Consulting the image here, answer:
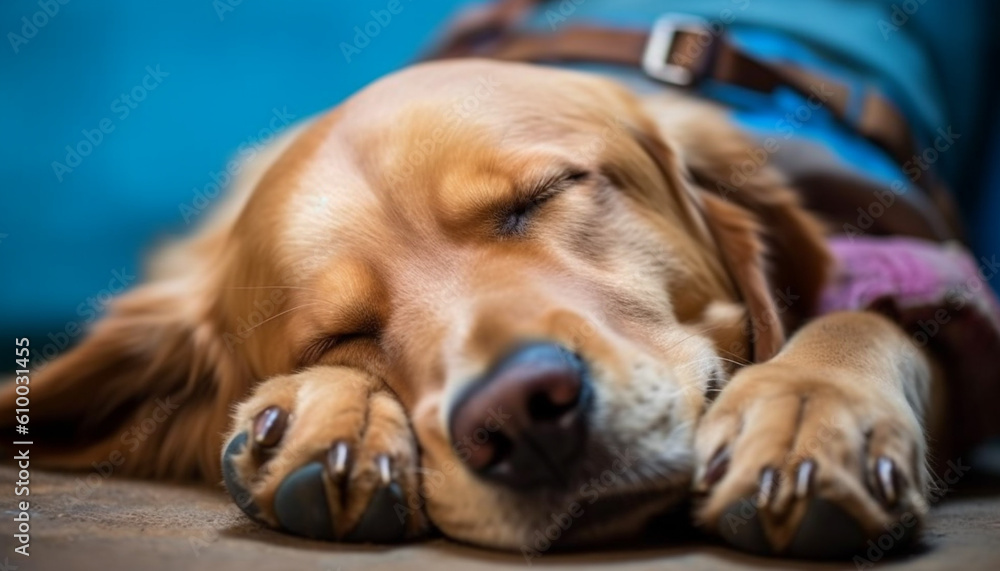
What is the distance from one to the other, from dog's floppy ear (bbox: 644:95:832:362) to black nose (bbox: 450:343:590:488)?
777 mm

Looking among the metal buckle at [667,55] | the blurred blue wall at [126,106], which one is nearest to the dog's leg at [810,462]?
the metal buckle at [667,55]

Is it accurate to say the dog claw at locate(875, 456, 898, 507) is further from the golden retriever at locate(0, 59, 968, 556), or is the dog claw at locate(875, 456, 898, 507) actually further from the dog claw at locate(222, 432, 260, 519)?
the dog claw at locate(222, 432, 260, 519)

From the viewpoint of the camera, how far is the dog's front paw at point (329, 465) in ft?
4.62

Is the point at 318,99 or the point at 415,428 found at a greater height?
the point at 318,99

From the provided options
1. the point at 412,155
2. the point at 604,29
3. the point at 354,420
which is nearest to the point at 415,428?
the point at 354,420

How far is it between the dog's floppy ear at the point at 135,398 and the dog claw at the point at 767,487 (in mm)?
1348

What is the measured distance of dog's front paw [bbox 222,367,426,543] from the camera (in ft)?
4.62

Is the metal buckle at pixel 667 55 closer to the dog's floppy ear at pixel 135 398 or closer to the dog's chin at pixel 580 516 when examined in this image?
the dog's floppy ear at pixel 135 398

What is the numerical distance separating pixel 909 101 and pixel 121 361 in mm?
2721

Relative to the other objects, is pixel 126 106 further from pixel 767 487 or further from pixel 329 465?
pixel 767 487

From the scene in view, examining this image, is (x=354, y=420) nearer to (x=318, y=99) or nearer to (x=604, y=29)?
(x=604, y=29)

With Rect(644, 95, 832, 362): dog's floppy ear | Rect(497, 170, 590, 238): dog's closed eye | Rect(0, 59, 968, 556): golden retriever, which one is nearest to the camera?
Rect(0, 59, 968, 556): golden retriever

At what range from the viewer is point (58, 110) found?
12.4 ft

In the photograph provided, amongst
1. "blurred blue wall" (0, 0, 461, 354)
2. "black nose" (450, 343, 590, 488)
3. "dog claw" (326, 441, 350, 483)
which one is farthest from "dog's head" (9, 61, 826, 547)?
"blurred blue wall" (0, 0, 461, 354)
